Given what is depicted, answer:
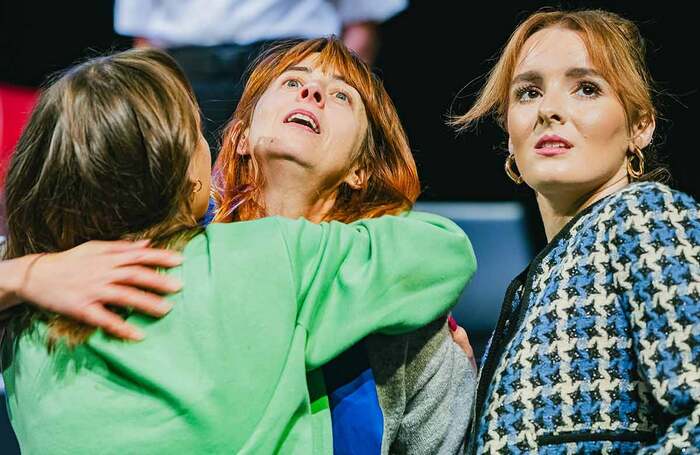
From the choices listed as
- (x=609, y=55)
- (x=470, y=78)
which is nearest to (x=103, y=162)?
(x=609, y=55)

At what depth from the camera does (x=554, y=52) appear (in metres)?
1.48

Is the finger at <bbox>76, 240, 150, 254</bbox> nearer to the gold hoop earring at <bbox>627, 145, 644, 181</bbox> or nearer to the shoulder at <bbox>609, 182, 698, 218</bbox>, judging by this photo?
the shoulder at <bbox>609, 182, 698, 218</bbox>

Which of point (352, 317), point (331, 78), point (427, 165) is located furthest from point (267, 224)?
point (427, 165)

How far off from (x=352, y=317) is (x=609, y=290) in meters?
0.35

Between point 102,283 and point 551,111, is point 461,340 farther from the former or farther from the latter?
point 102,283

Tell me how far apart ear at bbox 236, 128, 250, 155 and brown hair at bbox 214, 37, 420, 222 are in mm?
12

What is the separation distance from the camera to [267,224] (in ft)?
3.97

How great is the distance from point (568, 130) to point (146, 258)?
0.69m

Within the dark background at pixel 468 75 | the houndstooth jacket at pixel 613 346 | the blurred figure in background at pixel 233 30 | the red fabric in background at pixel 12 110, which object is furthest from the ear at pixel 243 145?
the red fabric in background at pixel 12 110

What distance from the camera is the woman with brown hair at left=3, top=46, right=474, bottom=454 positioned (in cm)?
113

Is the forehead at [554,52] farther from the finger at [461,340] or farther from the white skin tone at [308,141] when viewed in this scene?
the finger at [461,340]

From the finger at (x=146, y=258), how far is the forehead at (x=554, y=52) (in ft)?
2.32

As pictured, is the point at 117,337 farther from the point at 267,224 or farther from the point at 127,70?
the point at 127,70

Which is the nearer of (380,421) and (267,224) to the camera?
(267,224)
